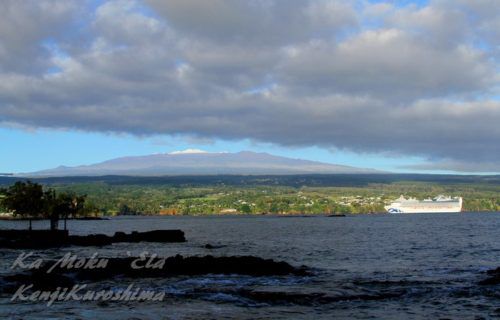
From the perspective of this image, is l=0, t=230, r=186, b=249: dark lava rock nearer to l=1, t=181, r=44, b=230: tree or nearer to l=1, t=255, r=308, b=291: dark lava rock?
l=1, t=181, r=44, b=230: tree

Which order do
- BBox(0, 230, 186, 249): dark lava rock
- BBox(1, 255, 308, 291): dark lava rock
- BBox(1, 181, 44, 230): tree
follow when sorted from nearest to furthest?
BBox(1, 255, 308, 291): dark lava rock
BBox(0, 230, 186, 249): dark lava rock
BBox(1, 181, 44, 230): tree

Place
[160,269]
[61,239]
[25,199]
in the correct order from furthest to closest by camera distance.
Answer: [25,199], [61,239], [160,269]

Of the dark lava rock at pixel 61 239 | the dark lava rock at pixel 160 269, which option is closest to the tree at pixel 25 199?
the dark lava rock at pixel 61 239

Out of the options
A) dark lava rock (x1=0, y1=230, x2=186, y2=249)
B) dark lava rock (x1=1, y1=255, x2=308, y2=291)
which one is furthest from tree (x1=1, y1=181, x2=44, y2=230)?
dark lava rock (x1=1, y1=255, x2=308, y2=291)

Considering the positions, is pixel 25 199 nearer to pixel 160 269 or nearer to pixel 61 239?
pixel 61 239

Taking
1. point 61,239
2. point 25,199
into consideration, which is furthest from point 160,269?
point 25,199

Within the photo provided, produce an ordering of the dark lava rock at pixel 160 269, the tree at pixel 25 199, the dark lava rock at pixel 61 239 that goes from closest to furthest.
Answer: the dark lava rock at pixel 160 269 < the dark lava rock at pixel 61 239 < the tree at pixel 25 199

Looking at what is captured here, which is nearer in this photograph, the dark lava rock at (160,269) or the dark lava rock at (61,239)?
the dark lava rock at (160,269)

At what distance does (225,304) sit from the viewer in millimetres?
31156

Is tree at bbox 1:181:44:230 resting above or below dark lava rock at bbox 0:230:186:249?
above

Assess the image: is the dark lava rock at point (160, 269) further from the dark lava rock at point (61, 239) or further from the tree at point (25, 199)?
the tree at point (25, 199)

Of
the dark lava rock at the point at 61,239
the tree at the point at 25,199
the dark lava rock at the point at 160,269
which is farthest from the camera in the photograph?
the tree at the point at 25,199

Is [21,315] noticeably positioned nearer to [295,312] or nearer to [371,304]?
[295,312]

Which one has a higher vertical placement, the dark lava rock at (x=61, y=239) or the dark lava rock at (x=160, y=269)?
the dark lava rock at (x=160, y=269)
